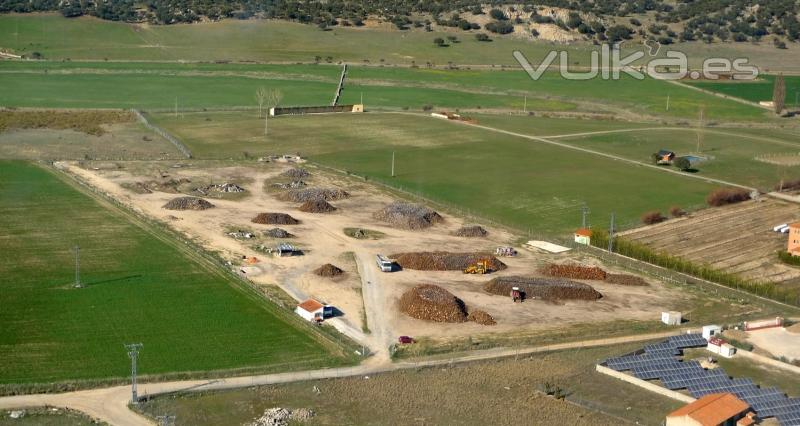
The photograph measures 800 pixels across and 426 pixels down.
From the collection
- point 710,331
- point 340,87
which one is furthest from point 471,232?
point 340,87

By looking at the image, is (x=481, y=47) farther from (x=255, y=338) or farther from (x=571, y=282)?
(x=255, y=338)

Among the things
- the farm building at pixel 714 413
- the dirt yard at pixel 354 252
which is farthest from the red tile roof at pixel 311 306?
the farm building at pixel 714 413

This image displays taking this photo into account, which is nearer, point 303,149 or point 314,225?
point 314,225

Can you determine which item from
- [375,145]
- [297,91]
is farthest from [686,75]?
[375,145]

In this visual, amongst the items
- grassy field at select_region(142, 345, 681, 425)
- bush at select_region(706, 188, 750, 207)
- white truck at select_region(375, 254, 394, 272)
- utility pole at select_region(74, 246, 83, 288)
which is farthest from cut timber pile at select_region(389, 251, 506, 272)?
bush at select_region(706, 188, 750, 207)

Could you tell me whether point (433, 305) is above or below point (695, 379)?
above

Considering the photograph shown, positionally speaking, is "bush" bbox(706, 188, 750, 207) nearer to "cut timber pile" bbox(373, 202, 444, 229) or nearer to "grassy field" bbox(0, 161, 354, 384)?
"cut timber pile" bbox(373, 202, 444, 229)

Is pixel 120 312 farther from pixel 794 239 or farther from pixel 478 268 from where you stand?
pixel 794 239
